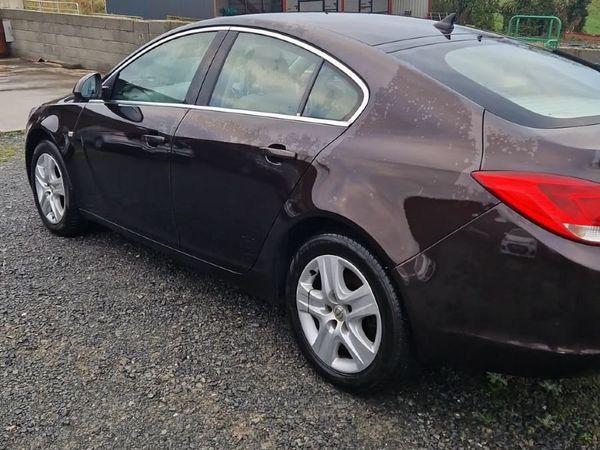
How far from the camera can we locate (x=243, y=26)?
3268 mm

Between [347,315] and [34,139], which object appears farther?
[34,139]

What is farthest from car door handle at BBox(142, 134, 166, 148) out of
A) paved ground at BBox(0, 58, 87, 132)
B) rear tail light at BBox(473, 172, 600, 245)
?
paved ground at BBox(0, 58, 87, 132)

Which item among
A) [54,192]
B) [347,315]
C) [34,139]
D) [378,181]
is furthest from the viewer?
[34,139]

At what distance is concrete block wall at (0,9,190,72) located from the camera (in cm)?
1262

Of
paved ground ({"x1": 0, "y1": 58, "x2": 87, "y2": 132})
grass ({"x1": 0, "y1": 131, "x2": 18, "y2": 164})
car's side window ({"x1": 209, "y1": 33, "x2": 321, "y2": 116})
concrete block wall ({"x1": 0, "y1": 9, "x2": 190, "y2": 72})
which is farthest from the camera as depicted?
concrete block wall ({"x1": 0, "y1": 9, "x2": 190, "y2": 72})

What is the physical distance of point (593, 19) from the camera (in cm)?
2419

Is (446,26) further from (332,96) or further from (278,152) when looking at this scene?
(278,152)

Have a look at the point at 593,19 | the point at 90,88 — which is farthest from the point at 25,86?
the point at 593,19

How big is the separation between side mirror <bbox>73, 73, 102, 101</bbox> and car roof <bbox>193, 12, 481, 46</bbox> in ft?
2.99

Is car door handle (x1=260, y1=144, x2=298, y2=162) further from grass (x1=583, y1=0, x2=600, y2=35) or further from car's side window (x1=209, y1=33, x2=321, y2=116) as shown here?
grass (x1=583, y1=0, x2=600, y2=35)

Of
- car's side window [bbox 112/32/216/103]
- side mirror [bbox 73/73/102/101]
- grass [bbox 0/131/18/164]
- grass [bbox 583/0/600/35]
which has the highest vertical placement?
car's side window [bbox 112/32/216/103]

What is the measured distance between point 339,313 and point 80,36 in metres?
13.7

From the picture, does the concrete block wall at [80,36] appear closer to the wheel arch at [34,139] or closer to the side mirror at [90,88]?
the wheel arch at [34,139]

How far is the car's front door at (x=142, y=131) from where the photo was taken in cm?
341
